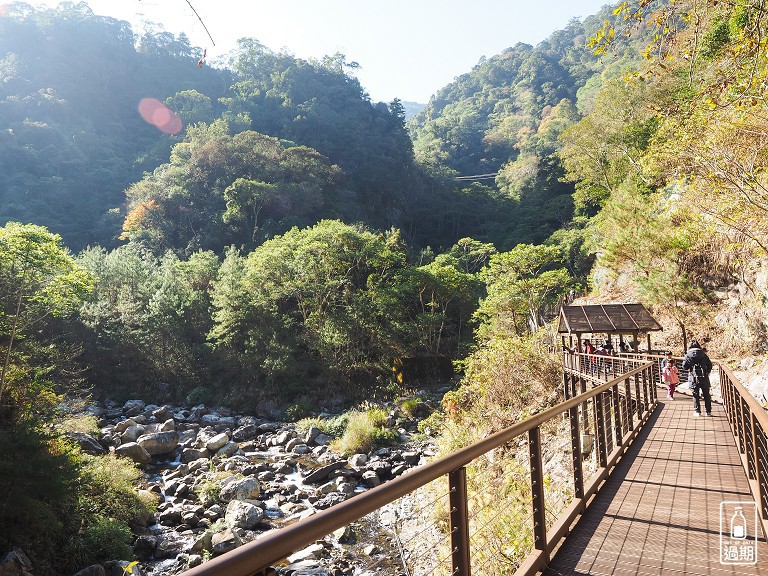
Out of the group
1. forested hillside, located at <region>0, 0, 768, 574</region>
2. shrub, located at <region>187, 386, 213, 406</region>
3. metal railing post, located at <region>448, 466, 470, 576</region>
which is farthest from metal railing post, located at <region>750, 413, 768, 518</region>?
shrub, located at <region>187, 386, 213, 406</region>

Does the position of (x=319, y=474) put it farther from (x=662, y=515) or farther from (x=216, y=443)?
(x=662, y=515)

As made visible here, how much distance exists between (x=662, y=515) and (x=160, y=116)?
250ft

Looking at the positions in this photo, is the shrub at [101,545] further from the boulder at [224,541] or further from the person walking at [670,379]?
the person walking at [670,379]

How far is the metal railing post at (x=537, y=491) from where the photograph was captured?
336 centimetres

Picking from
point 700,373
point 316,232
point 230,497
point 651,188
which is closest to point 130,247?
point 316,232

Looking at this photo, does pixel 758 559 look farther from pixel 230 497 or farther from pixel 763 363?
pixel 230 497

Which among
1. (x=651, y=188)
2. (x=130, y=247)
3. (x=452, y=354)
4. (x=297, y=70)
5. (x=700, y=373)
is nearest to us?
(x=700, y=373)

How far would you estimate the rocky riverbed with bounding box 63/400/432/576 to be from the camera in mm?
9602

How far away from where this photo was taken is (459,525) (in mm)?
2365

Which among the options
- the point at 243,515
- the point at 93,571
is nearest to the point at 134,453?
the point at 243,515

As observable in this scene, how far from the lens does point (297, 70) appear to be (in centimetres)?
6775

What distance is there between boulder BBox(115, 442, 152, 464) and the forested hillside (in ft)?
8.16

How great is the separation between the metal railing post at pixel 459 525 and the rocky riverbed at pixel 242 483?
23.8 feet

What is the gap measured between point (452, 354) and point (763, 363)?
18301 millimetres
